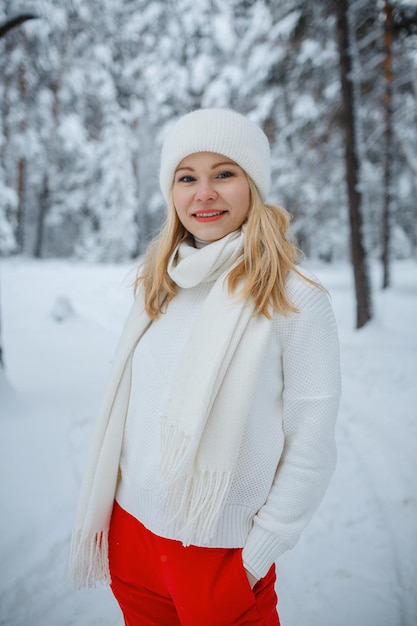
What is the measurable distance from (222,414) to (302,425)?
27 cm

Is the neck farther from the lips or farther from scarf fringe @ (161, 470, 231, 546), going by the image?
scarf fringe @ (161, 470, 231, 546)

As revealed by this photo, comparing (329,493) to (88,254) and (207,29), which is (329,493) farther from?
(88,254)

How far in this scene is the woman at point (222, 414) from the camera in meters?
1.24

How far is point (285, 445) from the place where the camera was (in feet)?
4.40

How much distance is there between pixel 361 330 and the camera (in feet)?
24.8

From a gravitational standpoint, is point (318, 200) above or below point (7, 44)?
below

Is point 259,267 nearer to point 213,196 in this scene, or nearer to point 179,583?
point 213,196

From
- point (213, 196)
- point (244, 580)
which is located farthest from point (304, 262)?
point (244, 580)

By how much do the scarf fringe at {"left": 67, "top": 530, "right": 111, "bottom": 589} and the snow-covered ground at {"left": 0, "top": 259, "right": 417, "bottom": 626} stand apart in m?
1.00

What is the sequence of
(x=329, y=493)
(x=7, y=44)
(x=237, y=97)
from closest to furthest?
(x=329, y=493) → (x=7, y=44) → (x=237, y=97)

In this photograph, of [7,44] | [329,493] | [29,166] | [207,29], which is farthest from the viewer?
[29,166]

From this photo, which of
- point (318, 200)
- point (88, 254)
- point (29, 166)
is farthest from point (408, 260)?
point (29, 166)

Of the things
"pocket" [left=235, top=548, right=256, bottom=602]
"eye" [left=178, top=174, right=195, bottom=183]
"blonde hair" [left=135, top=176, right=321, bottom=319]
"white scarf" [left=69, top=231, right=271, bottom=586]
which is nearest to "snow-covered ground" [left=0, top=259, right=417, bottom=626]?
"blonde hair" [left=135, top=176, right=321, bottom=319]

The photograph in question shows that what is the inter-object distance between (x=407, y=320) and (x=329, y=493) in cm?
612
